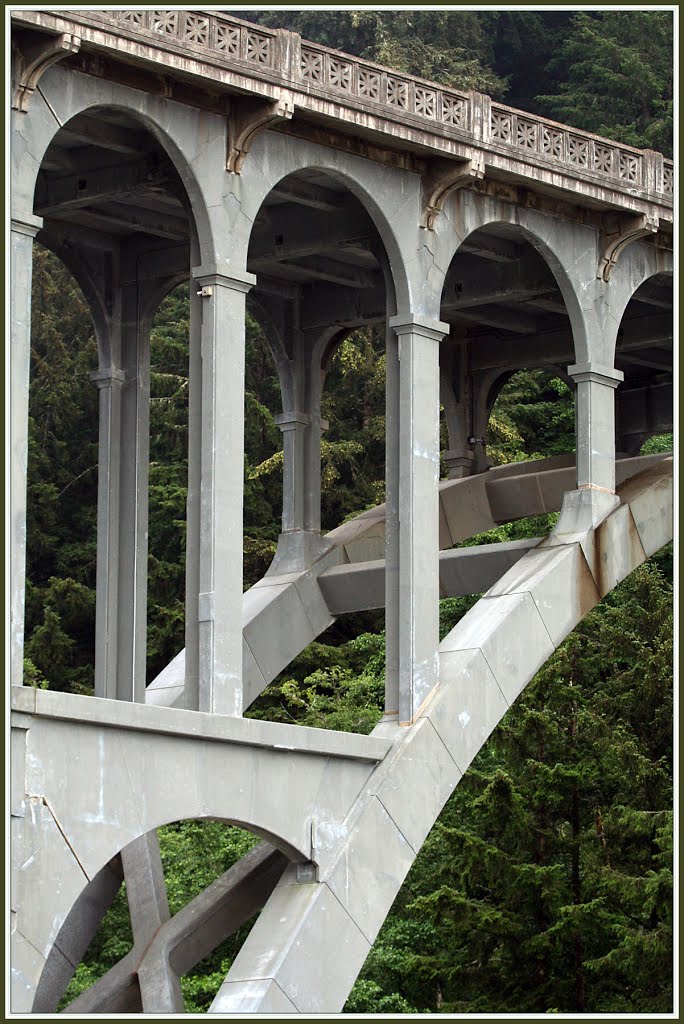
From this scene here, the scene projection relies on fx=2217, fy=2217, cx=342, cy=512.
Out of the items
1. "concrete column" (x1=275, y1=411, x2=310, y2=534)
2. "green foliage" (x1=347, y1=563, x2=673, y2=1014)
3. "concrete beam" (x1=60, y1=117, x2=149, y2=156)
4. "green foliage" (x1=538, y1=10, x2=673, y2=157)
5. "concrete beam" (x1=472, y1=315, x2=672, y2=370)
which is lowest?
"green foliage" (x1=347, y1=563, x2=673, y2=1014)

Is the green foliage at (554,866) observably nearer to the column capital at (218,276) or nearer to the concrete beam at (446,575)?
the concrete beam at (446,575)

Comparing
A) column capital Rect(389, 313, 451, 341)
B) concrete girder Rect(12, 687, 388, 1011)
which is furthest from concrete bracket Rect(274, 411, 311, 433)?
concrete girder Rect(12, 687, 388, 1011)

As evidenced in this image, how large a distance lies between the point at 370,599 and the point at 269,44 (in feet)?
34.9

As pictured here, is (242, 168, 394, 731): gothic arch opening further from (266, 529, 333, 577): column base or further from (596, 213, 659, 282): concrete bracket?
(596, 213, 659, 282): concrete bracket

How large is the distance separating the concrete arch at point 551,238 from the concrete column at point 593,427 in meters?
0.29

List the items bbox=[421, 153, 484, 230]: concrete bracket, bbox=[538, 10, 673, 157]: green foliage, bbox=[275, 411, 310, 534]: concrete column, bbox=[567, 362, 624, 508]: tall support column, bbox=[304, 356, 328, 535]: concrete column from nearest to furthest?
bbox=[421, 153, 484, 230]: concrete bracket
bbox=[567, 362, 624, 508]: tall support column
bbox=[275, 411, 310, 534]: concrete column
bbox=[304, 356, 328, 535]: concrete column
bbox=[538, 10, 673, 157]: green foliage

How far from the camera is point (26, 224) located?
21766mm

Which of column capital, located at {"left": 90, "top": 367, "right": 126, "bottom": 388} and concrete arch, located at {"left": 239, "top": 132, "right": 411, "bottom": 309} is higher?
concrete arch, located at {"left": 239, "top": 132, "right": 411, "bottom": 309}

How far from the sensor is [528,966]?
1623 inches

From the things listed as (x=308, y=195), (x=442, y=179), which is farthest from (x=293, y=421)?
(x=442, y=179)

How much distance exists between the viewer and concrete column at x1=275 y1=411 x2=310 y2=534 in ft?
108

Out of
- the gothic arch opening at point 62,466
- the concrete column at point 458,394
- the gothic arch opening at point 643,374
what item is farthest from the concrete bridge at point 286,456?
the gothic arch opening at point 62,466

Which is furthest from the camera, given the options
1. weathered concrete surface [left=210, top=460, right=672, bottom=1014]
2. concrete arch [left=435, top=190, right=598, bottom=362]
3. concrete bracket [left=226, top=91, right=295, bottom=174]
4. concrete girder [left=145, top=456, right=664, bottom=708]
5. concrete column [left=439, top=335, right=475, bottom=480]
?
concrete column [left=439, top=335, right=475, bottom=480]

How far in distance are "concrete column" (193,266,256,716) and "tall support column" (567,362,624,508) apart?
22.8 ft
